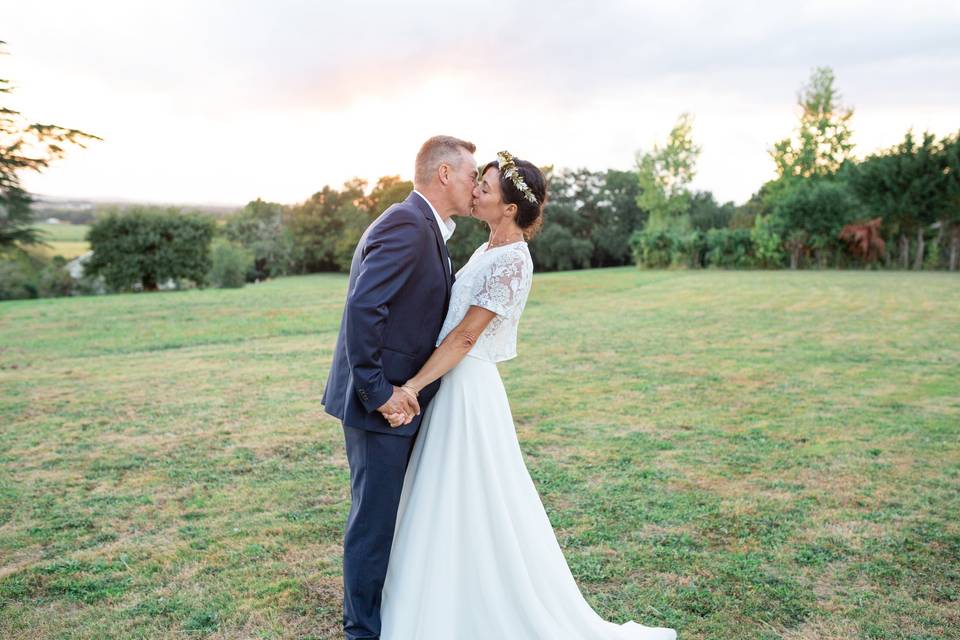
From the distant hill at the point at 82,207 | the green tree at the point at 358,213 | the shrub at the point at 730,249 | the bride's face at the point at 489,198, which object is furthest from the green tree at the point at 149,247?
the bride's face at the point at 489,198

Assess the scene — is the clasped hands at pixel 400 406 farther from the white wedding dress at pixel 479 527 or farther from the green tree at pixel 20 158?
the green tree at pixel 20 158

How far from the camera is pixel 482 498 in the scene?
3041mm

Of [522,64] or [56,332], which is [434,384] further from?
[522,64]

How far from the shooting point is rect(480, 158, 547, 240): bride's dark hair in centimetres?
301

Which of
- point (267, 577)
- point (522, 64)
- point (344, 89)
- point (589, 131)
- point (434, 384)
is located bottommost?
point (267, 577)

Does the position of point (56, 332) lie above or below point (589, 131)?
below

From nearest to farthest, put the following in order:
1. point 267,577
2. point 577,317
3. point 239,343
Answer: point 267,577, point 239,343, point 577,317


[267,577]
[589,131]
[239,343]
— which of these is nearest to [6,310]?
[239,343]

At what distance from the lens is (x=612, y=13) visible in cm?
1573

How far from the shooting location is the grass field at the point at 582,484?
3.63 m

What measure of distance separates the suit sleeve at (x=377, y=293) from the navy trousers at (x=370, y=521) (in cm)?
26

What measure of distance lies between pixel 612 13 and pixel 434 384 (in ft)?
49.6

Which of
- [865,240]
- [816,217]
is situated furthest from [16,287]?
[865,240]

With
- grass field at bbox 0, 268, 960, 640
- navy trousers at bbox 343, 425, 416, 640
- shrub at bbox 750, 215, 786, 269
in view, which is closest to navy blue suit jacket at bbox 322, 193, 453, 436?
navy trousers at bbox 343, 425, 416, 640
